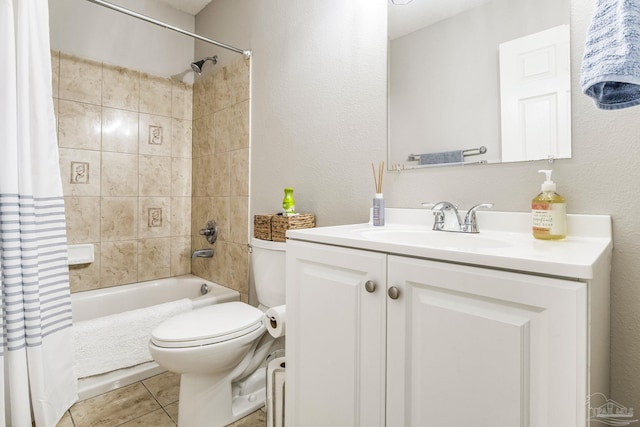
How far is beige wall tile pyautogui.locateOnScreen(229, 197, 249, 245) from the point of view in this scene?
6.96 ft

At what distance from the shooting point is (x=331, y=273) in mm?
926

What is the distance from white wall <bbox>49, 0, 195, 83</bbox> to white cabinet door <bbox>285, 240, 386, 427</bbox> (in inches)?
83.9

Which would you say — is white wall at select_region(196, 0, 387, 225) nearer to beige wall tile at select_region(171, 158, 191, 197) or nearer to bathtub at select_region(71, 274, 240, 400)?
bathtub at select_region(71, 274, 240, 400)

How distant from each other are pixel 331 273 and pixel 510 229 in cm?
60

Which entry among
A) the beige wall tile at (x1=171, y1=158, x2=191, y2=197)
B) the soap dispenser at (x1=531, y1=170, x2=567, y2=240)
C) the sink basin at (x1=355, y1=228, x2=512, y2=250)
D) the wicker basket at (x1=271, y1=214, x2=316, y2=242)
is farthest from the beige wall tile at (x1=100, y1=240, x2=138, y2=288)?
the soap dispenser at (x1=531, y1=170, x2=567, y2=240)

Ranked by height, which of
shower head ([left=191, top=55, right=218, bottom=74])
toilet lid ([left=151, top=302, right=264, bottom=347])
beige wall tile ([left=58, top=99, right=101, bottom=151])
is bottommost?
toilet lid ([left=151, top=302, right=264, bottom=347])

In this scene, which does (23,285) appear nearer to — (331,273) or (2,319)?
(2,319)

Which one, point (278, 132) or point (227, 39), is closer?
point (278, 132)

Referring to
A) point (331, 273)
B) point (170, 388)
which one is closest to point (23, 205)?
point (170, 388)

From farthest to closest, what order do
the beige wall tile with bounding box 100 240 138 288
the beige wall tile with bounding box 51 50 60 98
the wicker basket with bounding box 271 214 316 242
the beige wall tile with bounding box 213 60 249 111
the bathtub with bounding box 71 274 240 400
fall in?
the beige wall tile with bounding box 100 240 138 288 < the beige wall tile with bounding box 213 60 249 111 < the beige wall tile with bounding box 51 50 60 98 < the bathtub with bounding box 71 274 240 400 < the wicker basket with bounding box 271 214 316 242

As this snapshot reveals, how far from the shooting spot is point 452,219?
3.83ft

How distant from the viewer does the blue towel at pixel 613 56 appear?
67 centimetres

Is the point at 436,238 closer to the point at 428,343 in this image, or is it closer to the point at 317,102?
the point at 428,343

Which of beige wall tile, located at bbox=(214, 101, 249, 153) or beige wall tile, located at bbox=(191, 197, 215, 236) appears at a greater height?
beige wall tile, located at bbox=(214, 101, 249, 153)
